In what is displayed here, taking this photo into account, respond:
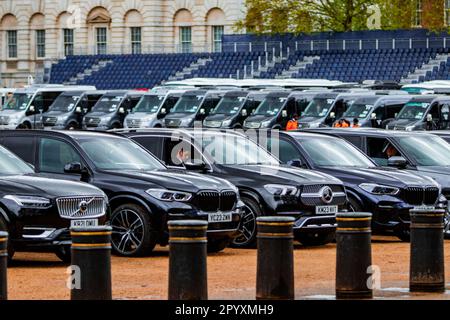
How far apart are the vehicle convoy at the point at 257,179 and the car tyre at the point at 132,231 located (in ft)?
6.84

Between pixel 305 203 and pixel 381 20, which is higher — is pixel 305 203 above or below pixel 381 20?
below

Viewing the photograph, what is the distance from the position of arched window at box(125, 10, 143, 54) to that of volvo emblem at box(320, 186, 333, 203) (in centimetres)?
6970

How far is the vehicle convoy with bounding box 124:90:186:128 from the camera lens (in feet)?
199

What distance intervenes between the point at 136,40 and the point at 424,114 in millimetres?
41443

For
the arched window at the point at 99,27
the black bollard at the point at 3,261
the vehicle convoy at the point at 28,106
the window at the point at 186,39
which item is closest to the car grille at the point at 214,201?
the black bollard at the point at 3,261

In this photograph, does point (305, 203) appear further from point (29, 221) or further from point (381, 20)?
point (381, 20)

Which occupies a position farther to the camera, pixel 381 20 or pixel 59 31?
pixel 59 31

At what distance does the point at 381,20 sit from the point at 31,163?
58.9 metres

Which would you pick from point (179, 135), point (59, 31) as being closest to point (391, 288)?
point (179, 135)

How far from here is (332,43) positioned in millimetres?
76625

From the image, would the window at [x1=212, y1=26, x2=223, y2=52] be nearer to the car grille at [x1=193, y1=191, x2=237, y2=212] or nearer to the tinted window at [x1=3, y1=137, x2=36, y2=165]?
the tinted window at [x1=3, y1=137, x2=36, y2=165]

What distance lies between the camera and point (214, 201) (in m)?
21.6

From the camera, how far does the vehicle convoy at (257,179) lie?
22.9 metres

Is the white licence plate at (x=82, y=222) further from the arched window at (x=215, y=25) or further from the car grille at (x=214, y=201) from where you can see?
the arched window at (x=215, y=25)
